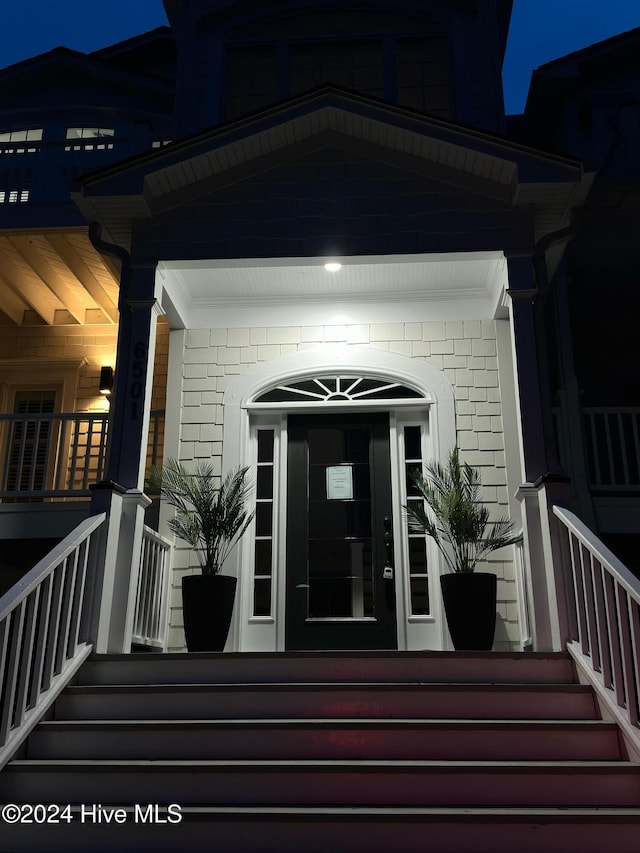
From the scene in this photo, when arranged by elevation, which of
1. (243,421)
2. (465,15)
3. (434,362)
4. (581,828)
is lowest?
(581,828)

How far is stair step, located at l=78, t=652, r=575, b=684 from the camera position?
3.96 meters

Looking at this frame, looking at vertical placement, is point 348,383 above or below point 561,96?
below

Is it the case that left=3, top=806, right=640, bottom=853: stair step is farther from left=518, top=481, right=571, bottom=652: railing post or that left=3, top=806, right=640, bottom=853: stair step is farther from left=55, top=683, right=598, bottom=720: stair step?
left=518, top=481, right=571, bottom=652: railing post

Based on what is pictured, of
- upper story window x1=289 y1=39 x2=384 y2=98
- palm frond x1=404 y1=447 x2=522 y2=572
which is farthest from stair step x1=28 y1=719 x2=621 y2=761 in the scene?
upper story window x1=289 y1=39 x2=384 y2=98

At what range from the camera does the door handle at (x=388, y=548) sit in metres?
6.03

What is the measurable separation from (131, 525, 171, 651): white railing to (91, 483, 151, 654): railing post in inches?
14.1

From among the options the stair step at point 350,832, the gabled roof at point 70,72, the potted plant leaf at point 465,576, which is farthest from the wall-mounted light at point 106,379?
the stair step at point 350,832

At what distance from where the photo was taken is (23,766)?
3254 millimetres

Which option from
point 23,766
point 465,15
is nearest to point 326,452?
point 23,766

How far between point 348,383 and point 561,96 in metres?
5.66

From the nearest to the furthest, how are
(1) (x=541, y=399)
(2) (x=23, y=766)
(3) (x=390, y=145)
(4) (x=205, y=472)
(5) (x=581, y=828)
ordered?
(5) (x=581, y=828) < (2) (x=23, y=766) < (1) (x=541, y=399) < (3) (x=390, y=145) < (4) (x=205, y=472)

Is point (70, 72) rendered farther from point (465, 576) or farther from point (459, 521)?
point (465, 576)

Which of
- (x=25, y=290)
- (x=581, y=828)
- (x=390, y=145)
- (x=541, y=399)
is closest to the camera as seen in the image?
(x=581, y=828)

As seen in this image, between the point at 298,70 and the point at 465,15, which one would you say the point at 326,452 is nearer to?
the point at 298,70
